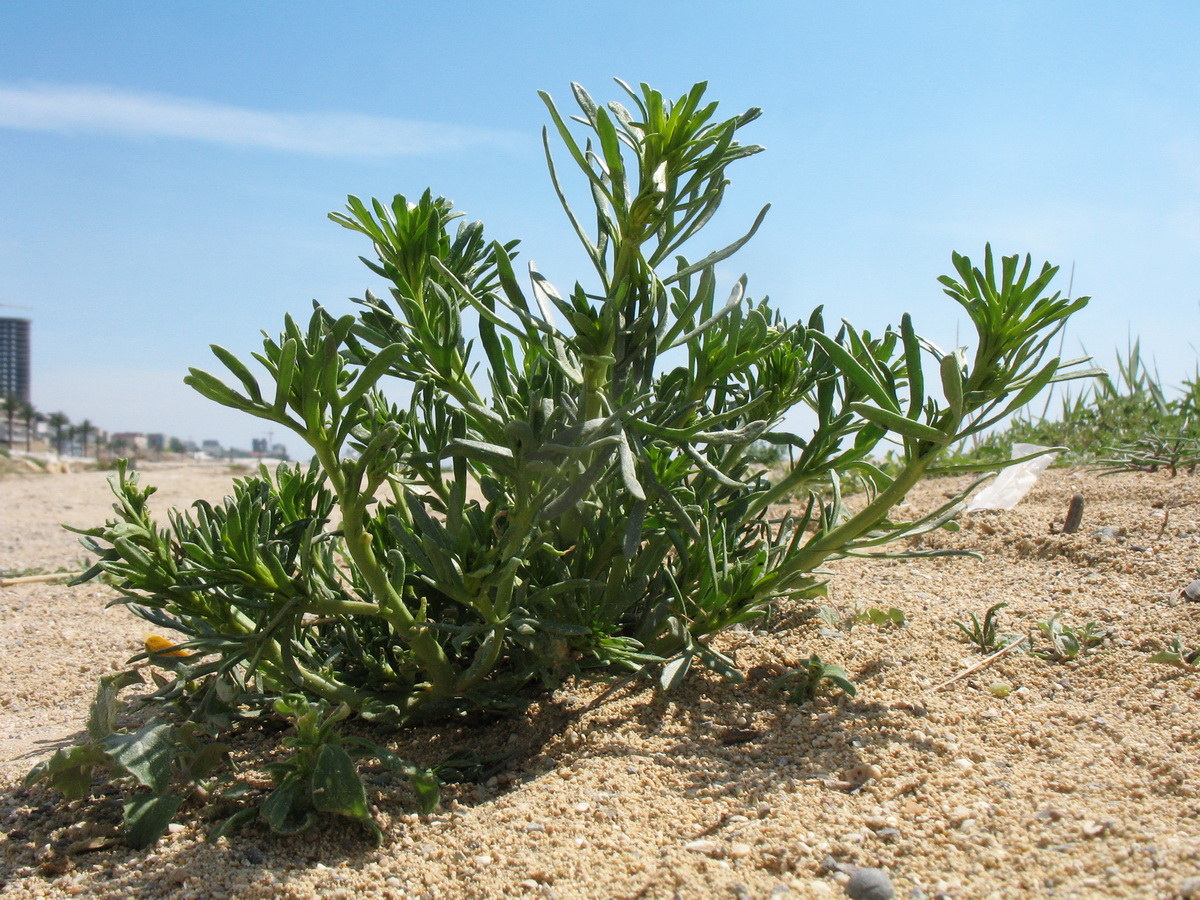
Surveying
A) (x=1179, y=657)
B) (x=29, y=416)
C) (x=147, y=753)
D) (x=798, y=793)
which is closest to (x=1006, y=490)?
(x=1179, y=657)

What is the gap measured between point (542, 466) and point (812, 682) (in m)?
0.82

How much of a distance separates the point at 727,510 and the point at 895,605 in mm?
679

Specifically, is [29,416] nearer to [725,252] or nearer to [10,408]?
[10,408]

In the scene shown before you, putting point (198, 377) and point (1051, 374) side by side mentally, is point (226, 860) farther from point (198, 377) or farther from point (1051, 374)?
point (1051, 374)

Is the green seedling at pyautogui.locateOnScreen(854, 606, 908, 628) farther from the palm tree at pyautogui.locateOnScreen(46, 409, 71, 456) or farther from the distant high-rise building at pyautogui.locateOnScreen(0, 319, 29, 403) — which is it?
the distant high-rise building at pyautogui.locateOnScreen(0, 319, 29, 403)

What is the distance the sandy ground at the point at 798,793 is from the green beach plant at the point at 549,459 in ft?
0.52

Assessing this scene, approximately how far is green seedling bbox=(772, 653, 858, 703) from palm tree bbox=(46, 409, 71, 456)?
251 ft

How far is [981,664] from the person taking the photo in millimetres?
1781

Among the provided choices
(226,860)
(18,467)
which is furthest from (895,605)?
(18,467)

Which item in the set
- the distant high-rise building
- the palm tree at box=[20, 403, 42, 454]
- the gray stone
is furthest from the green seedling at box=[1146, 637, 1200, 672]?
the distant high-rise building

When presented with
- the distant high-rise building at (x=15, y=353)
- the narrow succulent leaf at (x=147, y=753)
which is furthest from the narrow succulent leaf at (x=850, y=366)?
the distant high-rise building at (x=15, y=353)

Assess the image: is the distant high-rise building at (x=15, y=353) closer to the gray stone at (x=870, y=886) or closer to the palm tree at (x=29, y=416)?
the palm tree at (x=29, y=416)

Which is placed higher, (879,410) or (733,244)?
(733,244)

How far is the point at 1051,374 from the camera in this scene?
140cm
